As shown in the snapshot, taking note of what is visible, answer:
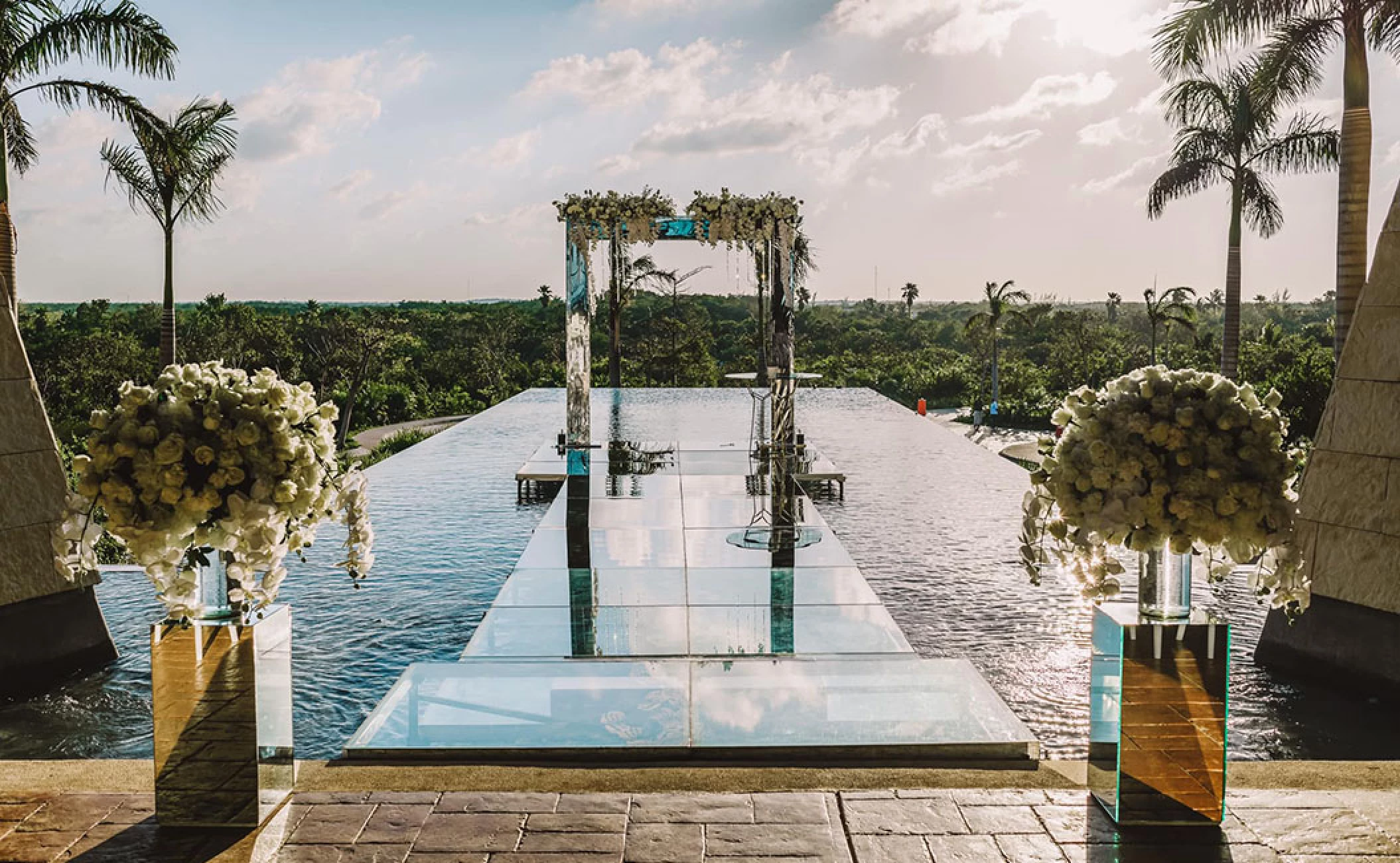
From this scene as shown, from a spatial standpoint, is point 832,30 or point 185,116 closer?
point 832,30

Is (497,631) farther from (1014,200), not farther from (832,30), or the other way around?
(1014,200)

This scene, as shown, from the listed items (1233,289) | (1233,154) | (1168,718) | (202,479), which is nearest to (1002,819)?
(1168,718)

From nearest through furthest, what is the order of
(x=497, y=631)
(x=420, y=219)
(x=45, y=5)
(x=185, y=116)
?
(x=497, y=631) < (x=45, y=5) < (x=185, y=116) < (x=420, y=219)

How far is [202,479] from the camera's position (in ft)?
7.66

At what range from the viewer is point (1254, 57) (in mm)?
14836

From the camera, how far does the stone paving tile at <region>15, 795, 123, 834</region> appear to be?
2.52 metres

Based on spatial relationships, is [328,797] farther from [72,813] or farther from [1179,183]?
[1179,183]

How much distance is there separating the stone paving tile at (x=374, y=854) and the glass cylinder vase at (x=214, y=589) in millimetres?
599

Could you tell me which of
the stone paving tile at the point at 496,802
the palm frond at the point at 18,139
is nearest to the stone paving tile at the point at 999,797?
the stone paving tile at the point at 496,802

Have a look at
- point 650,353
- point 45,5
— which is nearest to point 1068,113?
point 650,353

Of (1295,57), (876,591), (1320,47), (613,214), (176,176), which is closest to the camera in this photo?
(876,591)

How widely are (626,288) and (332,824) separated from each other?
815 inches

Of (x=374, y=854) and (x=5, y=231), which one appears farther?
(x=5, y=231)

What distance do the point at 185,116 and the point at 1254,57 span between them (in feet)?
45.8
